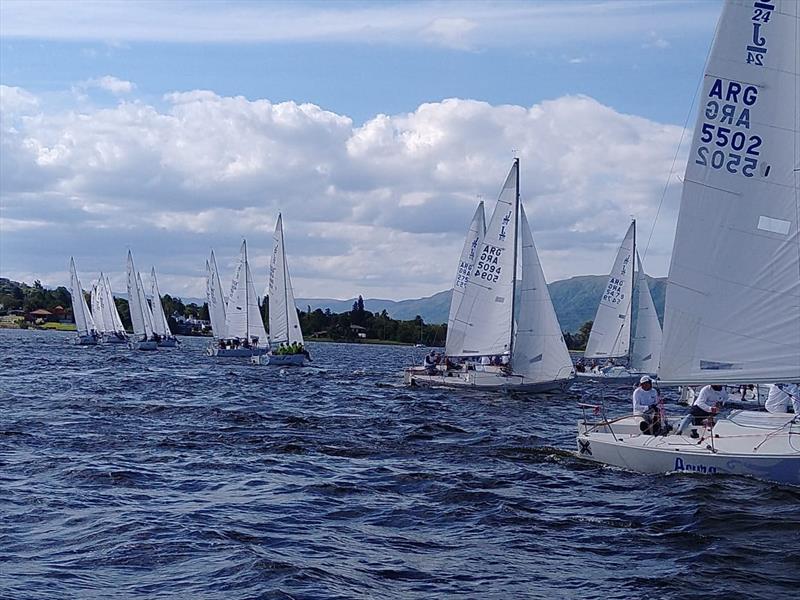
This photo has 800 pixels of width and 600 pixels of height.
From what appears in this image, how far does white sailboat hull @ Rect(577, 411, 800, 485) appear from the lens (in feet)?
54.9

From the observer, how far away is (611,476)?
746 inches

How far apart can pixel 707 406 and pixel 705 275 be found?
3122 mm

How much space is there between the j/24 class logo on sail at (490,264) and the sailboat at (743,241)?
2266 cm

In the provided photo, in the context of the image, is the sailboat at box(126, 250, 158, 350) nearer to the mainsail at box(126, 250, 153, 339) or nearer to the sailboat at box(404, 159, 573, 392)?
the mainsail at box(126, 250, 153, 339)

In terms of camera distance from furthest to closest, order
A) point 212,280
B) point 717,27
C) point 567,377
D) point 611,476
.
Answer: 1. point 212,280
2. point 567,377
3. point 611,476
4. point 717,27

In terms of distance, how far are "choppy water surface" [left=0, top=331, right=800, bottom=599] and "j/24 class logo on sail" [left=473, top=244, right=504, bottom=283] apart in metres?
13.5

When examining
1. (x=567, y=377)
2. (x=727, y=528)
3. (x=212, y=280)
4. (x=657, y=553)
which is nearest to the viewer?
(x=657, y=553)

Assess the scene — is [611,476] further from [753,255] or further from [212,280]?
[212,280]

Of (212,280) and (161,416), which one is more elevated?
(212,280)

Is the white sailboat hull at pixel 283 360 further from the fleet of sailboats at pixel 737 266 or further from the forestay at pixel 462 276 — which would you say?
the fleet of sailboats at pixel 737 266

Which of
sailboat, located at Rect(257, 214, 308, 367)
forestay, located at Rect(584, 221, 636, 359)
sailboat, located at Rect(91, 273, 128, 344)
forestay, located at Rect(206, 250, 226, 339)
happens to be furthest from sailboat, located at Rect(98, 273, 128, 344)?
forestay, located at Rect(584, 221, 636, 359)

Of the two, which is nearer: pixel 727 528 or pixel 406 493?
pixel 727 528

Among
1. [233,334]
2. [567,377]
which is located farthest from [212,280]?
[567,377]

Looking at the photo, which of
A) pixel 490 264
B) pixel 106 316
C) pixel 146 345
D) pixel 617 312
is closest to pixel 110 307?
pixel 106 316
